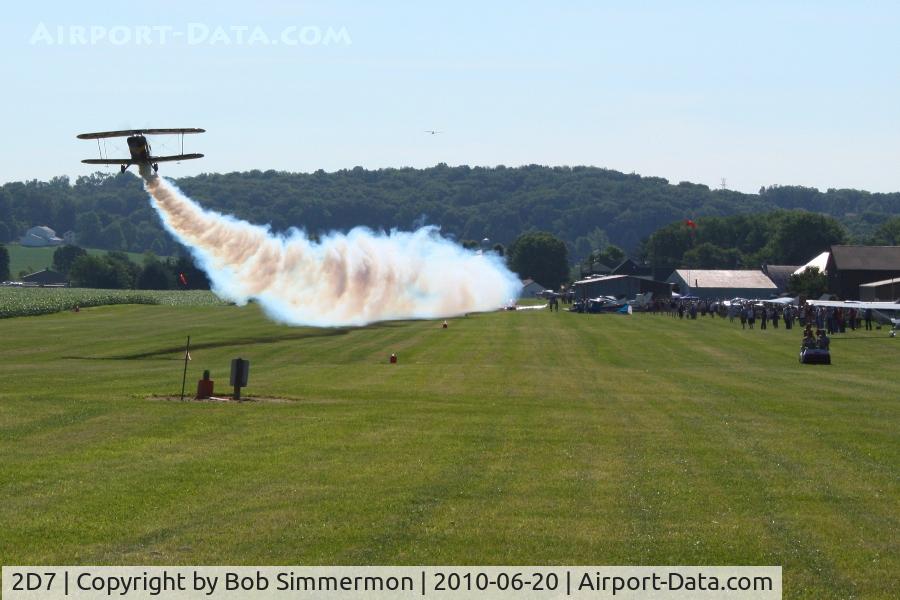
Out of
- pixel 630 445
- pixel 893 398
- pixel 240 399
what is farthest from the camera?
pixel 893 398

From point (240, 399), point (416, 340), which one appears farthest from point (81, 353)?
point (240, 399)

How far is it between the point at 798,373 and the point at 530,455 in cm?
2640

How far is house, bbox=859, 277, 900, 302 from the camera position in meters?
110

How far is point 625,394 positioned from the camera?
36.4m

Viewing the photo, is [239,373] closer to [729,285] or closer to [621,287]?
[729,285]

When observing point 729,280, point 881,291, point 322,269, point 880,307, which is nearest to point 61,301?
point 322,269

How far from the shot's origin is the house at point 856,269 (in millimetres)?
125062

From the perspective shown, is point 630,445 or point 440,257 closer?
point 630,445

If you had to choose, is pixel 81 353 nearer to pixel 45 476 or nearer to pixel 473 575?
pixel 45 476

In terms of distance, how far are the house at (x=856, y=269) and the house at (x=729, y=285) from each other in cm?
3746

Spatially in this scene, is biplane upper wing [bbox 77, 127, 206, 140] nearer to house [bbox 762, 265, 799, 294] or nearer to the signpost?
the signpost

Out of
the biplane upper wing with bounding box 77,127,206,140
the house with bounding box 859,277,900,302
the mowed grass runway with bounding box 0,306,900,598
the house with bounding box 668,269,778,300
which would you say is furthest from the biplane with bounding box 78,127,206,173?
the house with bounding box 668,269,778,300

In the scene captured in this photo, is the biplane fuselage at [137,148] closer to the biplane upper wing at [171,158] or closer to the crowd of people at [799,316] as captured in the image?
the biplane upper wing at [171,158]

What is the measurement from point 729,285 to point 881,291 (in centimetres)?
5529
